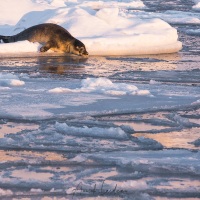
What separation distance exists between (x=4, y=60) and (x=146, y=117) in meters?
4.67

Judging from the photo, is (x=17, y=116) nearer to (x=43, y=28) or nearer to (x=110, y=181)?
(x=110, y=181)

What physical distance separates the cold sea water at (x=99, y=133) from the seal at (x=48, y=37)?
1.57 m

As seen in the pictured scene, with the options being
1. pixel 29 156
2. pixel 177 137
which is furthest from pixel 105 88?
pixel 29 156

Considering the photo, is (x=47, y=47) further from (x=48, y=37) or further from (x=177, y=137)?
(x=177, y=137)

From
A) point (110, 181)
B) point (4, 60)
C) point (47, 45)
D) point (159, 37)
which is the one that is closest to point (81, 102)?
point (110, 181)

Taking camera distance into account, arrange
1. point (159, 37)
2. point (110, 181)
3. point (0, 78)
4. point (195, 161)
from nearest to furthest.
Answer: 1. point (110, 181)
2. point (195, 161)
3. point (0, 78)
4. point (159, 37)

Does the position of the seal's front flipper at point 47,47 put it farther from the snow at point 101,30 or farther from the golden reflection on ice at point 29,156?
the golden reflection on ice at point 29,156

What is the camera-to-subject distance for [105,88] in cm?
850

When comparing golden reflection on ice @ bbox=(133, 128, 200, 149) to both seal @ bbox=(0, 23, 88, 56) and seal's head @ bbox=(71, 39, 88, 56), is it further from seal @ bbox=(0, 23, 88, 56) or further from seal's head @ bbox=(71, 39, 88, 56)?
seal @ bbox=(0, 23, 88, 56)

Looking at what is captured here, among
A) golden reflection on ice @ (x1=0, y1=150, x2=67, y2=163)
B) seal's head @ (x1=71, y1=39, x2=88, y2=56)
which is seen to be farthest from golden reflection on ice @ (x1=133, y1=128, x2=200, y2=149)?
seal's head @ (x1=71, y1=39, x2=88, y2=56)

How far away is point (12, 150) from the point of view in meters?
5.56

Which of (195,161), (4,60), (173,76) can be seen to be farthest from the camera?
(4,60)

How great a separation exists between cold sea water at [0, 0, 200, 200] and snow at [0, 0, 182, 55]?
1594 mm

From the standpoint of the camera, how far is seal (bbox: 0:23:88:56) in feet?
40.4
